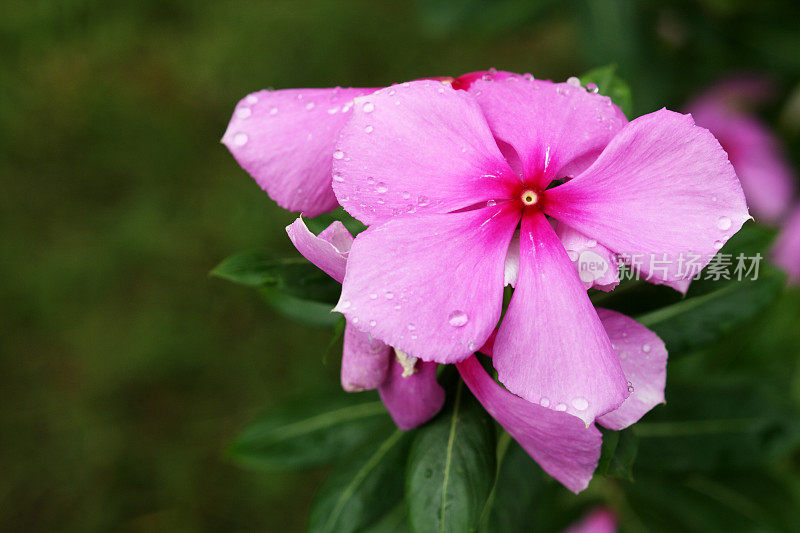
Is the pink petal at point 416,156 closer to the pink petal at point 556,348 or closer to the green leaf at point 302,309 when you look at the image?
the pink petal at point 556,348

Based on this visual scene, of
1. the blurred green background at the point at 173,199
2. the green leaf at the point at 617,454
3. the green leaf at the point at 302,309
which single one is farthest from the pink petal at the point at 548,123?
the blurred green background at the point at 173,199

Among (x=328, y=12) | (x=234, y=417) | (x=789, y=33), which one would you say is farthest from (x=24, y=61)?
(x=789, y=33)

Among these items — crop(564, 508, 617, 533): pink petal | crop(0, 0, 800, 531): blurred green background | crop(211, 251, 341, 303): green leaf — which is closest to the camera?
crop(211, 251, 341, 303): green leaf

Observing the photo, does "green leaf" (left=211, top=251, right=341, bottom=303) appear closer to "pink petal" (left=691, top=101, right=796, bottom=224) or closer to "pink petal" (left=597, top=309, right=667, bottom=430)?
"pink petal" (left=597, top=309, right=667, bottom=430)

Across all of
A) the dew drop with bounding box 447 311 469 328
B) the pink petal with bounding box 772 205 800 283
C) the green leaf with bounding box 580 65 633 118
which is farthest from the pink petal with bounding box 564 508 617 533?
the dew drop with bounding box 447 311 469 328

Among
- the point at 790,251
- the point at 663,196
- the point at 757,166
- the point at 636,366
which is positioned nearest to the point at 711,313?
the point at 636,366
